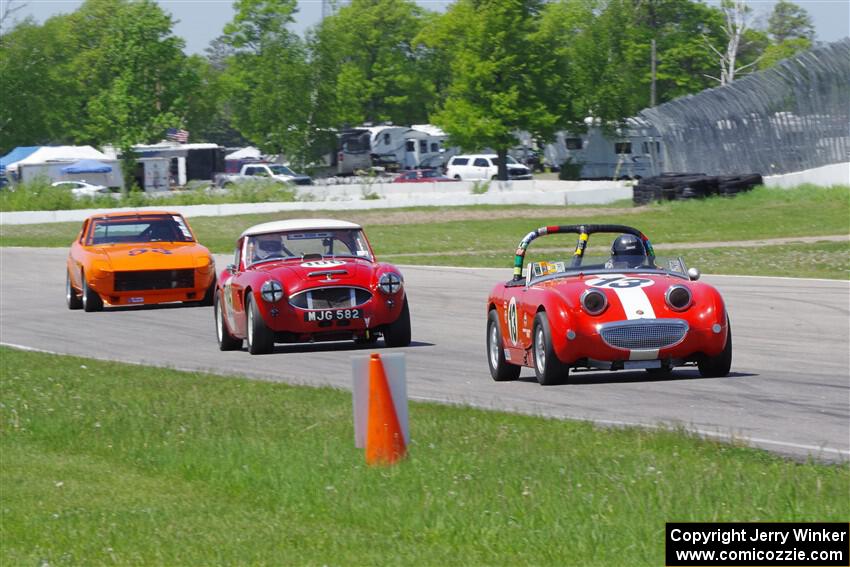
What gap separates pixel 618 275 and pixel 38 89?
84.9 meters

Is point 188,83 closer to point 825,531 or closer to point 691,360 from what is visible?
point 691,360

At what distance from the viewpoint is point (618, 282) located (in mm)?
11648

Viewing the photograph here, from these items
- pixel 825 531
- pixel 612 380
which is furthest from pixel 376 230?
pixel 825 531

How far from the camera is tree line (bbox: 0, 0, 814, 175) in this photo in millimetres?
73188

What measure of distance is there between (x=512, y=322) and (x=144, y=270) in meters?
10.5

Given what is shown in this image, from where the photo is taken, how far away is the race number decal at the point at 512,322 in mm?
12323

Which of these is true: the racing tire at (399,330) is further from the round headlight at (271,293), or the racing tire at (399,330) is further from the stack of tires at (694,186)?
the stack of tires at (694,186)

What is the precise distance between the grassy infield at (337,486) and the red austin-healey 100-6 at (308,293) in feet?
10.1

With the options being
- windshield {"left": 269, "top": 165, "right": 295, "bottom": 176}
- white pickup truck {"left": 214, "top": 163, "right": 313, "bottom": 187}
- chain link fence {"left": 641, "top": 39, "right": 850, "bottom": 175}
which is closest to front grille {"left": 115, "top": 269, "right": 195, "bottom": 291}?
chain link fence {"left": 641, "top": 39, "right": 850, "bottom": 175}

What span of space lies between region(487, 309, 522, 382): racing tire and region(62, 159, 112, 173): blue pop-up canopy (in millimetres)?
57751

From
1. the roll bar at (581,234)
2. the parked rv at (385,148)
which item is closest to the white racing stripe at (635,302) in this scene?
the roll bar at (581,234)

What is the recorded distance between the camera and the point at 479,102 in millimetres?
73875

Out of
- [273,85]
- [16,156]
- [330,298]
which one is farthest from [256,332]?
[273,85]

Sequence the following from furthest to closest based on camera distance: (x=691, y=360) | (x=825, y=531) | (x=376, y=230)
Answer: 1. (x=376, y=230)
2. (x=691, y=360)
3. (x=825, y=531)
